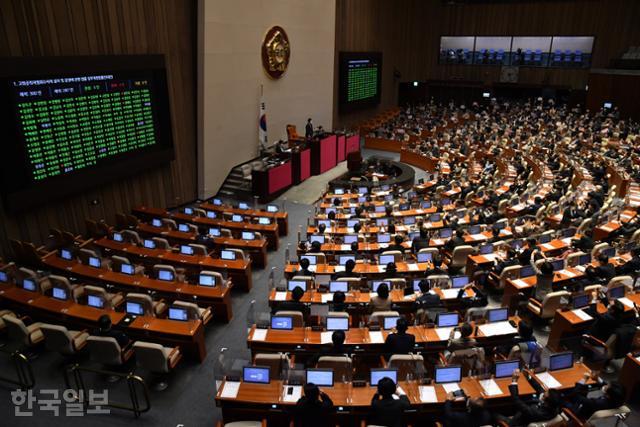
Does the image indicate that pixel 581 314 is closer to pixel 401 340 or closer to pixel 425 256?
pixel 425 256

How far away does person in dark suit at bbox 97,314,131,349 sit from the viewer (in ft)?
24.5

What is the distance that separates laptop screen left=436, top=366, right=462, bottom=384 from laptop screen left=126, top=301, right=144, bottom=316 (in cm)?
535

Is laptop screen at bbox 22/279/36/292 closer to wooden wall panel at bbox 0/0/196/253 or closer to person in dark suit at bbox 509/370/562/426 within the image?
wooden wall panel at bbox 0/0/196/253

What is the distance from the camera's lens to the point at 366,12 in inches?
1150

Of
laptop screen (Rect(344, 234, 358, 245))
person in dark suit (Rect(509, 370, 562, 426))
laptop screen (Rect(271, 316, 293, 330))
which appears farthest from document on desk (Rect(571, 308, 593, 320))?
laptop screen (Rect(344, 234, 358, 245))

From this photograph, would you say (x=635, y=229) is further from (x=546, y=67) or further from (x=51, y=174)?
(x=546, y=67)

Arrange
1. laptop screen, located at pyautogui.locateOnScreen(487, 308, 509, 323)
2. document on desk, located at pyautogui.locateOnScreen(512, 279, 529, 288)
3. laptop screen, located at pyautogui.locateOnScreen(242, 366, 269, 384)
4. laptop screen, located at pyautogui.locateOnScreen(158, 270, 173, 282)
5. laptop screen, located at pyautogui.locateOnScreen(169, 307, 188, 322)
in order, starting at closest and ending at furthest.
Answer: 1. laptop screen, located at pyautogui.locateOnScreen(242, 366, 269, 384)
2. laptop screen, located at pyautogui.locateOnScreen(487, 308, 509, 323)
3. laptop screen, located at pyautogui.locateOnScreen(169, 307, 188, 322)
4. document on desk, located at pyautogui.locateOnScreen(512, 279, 529, 288)
5. laptop screen, located at pyautogui.locateOnScreen(158, 270, 173, 282)

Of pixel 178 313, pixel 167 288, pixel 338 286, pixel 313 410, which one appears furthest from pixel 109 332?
pixel 338 286

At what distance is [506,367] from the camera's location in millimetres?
6727

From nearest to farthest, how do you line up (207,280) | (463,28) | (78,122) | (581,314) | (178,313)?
1. (178,313)
2. (581,314)
3. (207,280)
4. (78,122)
5. (463,28)

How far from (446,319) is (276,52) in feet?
52.4

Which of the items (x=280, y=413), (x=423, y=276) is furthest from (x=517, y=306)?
(x=280, y=413)

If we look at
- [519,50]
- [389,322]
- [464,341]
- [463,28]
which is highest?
[463,28]

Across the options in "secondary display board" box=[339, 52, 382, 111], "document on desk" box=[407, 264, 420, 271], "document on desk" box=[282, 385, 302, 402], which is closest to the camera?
"document on desk" box=[282, 385, 302, 402]
